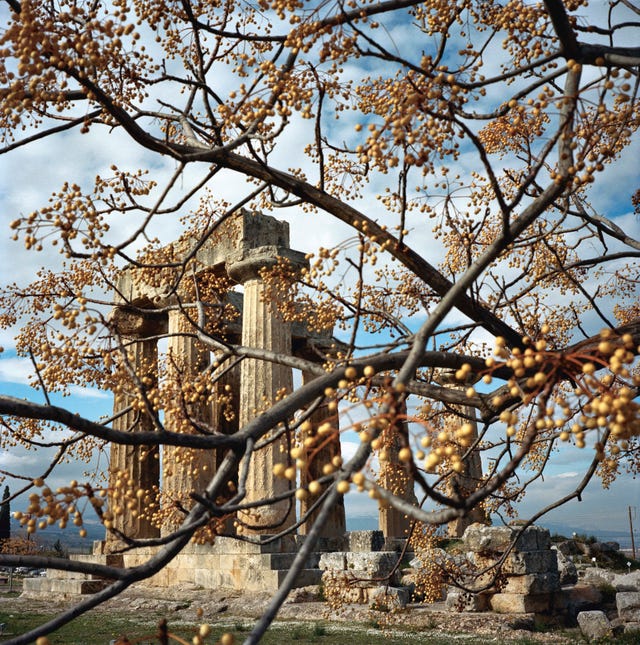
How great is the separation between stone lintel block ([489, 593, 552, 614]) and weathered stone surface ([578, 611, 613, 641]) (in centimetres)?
115

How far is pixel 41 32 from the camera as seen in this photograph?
4441 mm

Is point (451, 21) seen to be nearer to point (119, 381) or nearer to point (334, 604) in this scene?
point (119, 381)

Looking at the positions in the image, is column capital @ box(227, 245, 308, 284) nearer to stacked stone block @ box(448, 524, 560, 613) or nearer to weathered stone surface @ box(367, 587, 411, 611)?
weathered stone surface @ box(367, 587, 411, 611)

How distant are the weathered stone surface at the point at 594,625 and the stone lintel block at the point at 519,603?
115 cm

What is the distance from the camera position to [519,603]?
13.1m

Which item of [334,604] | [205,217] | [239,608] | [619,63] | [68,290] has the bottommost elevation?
[239,608]

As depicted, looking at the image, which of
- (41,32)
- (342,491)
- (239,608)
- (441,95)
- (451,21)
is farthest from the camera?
(239,608)

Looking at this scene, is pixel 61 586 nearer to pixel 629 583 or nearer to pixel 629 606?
pixel 629 606

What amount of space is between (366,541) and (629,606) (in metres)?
6.79

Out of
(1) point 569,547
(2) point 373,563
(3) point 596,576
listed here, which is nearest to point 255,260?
(2) point 373,563

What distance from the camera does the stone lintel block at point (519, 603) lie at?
518 inches

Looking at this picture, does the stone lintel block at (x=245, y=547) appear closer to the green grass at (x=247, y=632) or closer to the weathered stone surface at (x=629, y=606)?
the green grass at (x=247, y=632)

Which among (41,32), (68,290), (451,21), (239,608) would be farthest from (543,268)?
(239,608)

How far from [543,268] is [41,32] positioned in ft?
22.0
